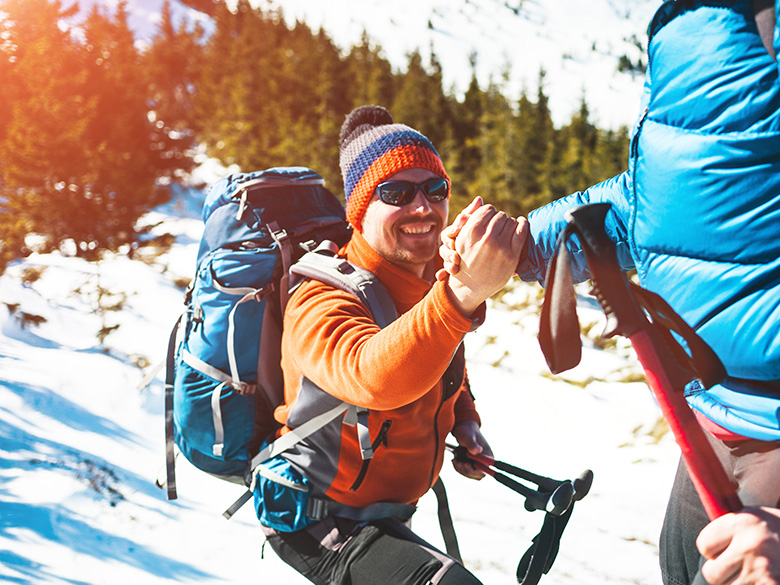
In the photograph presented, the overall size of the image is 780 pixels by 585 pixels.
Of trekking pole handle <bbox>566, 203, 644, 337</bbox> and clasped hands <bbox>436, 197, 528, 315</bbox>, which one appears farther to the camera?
clasped hands <bbox>436, 197, 528, 315</bbox>

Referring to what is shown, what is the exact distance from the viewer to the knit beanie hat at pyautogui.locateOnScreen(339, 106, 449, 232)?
6.30 ft

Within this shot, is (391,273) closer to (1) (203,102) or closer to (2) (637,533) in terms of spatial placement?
(2) (637,533)

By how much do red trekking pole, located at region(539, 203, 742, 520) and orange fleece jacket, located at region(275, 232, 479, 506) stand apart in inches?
10.2

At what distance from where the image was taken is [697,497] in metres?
1.20

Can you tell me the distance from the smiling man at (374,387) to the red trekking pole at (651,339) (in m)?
0.31

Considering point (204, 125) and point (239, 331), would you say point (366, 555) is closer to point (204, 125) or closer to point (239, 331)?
point (239, 331)

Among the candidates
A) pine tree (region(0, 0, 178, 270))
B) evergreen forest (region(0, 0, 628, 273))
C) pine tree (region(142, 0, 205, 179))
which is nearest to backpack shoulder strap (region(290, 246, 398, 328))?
evergreen forest (region(0, 0, 628, 273))

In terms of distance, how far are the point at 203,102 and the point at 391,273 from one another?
2651 cm

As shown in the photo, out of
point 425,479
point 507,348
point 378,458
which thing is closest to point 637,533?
Result: point 425,479

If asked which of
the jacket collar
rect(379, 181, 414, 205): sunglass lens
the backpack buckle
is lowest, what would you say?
the backpack buckle

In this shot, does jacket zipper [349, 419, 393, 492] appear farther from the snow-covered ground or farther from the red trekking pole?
the snow-covered ground

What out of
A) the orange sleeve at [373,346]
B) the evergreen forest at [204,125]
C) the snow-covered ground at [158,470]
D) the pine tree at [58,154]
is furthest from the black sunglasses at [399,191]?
the pine tree at [58,154]

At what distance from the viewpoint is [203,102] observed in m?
25.3

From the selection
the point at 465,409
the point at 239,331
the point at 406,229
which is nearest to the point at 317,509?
the point at 239,331
